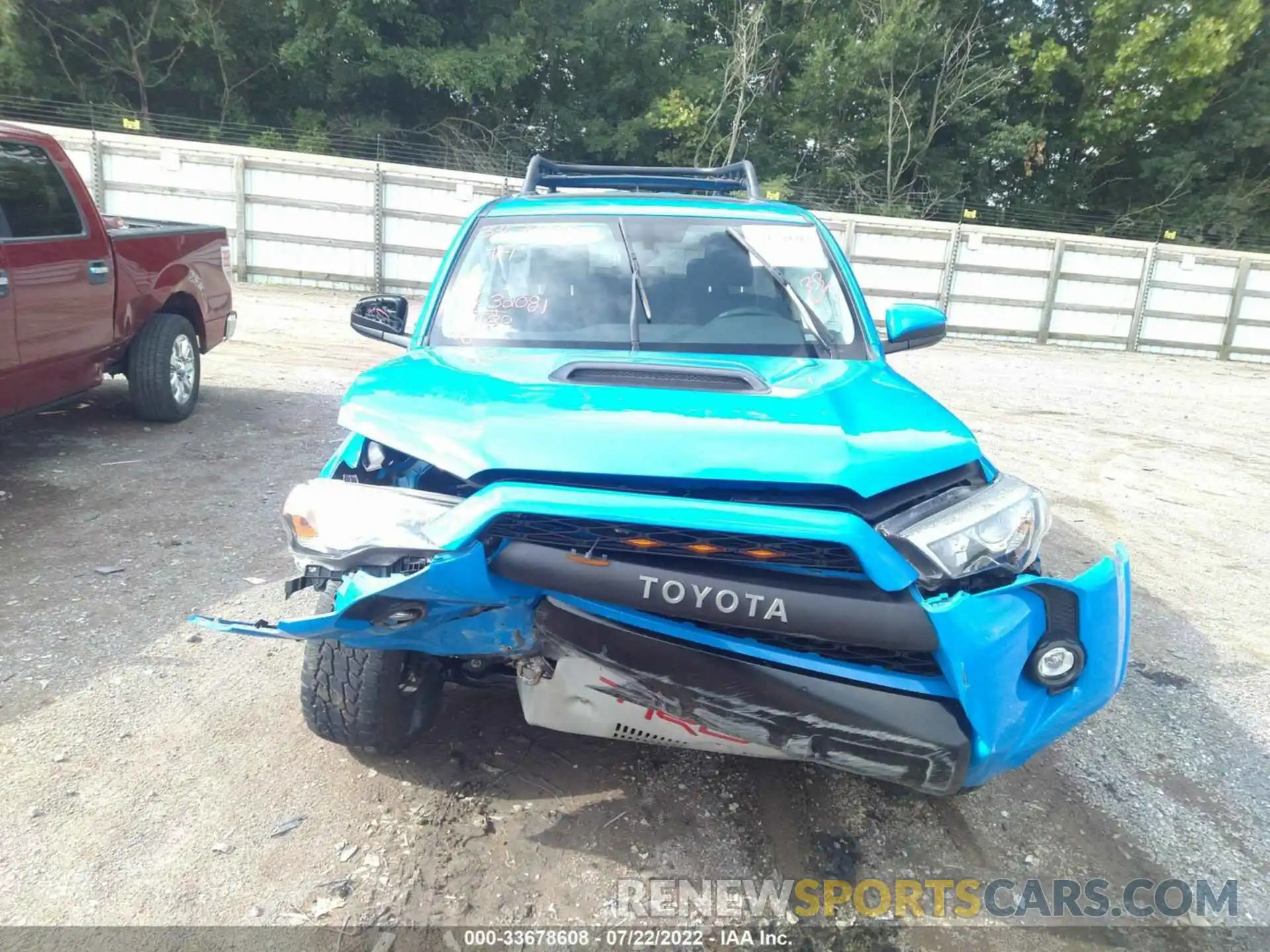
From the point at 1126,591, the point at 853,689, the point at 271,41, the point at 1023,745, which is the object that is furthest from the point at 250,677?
the point at 271,41

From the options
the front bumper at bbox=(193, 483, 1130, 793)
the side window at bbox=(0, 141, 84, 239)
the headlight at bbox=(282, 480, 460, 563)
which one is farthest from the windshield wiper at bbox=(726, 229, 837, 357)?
the side window at bbox=(0, 141, 84, 239)

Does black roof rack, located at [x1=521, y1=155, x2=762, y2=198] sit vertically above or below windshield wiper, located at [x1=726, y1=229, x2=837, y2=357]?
above

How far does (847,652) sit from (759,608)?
11.8 inches

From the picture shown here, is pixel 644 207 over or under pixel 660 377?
over

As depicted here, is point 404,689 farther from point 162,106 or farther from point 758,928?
point 162,106

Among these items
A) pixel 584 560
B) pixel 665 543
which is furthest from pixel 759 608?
pixel 584 560

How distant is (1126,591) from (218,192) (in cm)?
1554

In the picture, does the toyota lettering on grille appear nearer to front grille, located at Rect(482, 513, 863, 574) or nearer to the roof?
front grille, located at Rect(482, 513, 863, 574)

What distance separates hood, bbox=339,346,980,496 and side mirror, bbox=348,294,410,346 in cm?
97

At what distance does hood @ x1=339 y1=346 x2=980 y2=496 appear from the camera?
1945 mm

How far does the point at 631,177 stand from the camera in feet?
15.7

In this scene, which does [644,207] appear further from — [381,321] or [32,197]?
[32,197]

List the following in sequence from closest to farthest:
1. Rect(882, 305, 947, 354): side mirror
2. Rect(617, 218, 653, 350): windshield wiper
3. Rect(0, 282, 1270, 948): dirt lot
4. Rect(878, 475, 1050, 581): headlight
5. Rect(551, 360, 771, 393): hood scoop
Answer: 1. Rect(878, 475, 1050, 581): headlight
2. Rect(0, 282, 1270, 948): dirt lot
3. Rect(551, 360, 771, 393): hood scoop
4. Rect(617, 218, 653, 350): windshield wiper
5. Rect(882, 305, 947, 354): side mirror

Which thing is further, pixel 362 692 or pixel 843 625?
pixel 362 692
